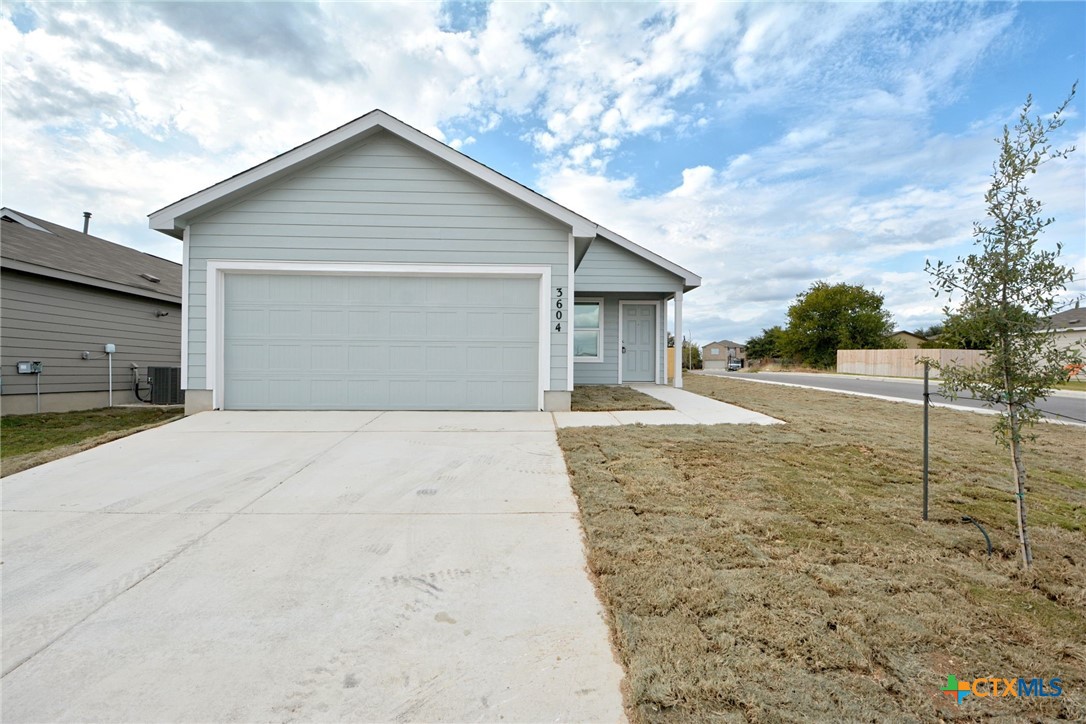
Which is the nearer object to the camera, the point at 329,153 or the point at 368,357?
the point at 329,153

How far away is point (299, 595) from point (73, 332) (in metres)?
12.2

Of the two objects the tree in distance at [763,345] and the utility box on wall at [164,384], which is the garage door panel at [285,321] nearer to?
the utility box on wall at [164,384]

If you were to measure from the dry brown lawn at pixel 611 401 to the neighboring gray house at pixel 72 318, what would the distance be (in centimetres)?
1120

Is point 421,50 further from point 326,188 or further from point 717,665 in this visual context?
point 717,665

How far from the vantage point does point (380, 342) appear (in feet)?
25.4

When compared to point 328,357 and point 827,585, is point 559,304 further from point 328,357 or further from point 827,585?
point 827,585

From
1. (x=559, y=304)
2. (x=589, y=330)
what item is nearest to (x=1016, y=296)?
(x=559, y=304)

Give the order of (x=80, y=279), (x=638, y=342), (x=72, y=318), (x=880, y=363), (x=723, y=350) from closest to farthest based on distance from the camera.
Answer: (x=80, y=279) < (x=72, y=318) < (x=638, y=342) < (x=880, y=363) < (x=723, y=350)

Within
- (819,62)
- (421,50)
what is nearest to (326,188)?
(421,50)

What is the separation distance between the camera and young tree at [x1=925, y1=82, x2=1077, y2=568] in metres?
2.69

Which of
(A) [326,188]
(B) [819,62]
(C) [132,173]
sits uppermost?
(B) [819,62]

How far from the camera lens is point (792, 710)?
62.7 inches

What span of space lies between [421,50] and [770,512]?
9.60 m

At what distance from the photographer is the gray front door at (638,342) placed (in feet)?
42.4
